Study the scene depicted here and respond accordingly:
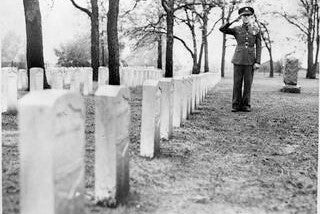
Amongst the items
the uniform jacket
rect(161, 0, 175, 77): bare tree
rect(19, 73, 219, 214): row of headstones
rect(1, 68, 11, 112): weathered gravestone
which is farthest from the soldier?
rect(161, 0, 175, 77): bare tree

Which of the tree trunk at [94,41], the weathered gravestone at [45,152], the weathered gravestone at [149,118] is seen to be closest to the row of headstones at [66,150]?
the weathered gravestone at [45,152]

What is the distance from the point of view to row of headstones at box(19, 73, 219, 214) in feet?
9.04

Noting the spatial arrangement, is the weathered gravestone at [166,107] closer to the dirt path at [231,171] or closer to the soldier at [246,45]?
the dirt path at [231,171]

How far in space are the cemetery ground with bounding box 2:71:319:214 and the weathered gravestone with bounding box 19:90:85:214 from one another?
103 centimetres

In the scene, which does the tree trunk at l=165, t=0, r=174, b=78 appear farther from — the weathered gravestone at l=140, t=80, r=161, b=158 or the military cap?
the weathered gravestone at l=140, t=80, r=161, b=158

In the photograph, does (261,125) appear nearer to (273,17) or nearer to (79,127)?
(79,127)

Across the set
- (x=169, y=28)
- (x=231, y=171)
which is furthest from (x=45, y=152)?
(x=169, y=28)

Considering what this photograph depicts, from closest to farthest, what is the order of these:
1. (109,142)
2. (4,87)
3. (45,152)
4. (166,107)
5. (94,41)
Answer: (45,152) < (109,142) < (166,107) < (4,87) < (94,41)

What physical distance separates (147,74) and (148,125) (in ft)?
66.8

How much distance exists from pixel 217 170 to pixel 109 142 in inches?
78.1

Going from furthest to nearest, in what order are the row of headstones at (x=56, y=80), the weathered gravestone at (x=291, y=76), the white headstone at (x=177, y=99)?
the weathered gravestone at (x=291, y=76), the row of headstones at (x=56, y=80), the white headstone at (x=177, y=99)

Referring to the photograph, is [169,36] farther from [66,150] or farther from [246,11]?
[66,150]

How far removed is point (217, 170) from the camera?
5.52m

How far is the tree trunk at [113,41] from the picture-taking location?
16.0 meters
